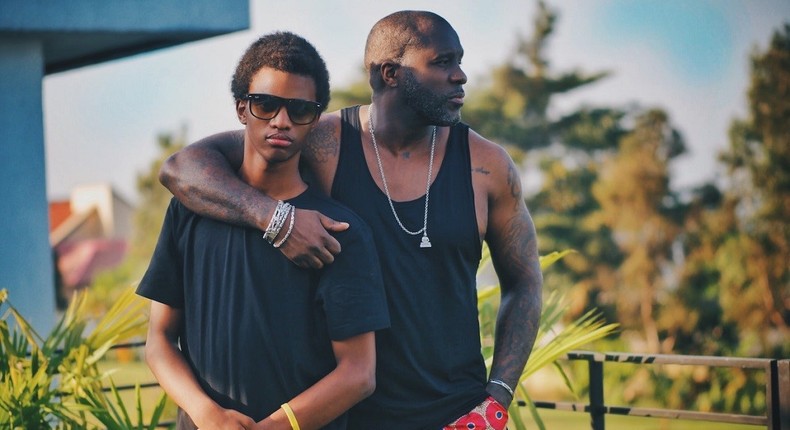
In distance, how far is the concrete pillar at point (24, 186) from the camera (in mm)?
5527

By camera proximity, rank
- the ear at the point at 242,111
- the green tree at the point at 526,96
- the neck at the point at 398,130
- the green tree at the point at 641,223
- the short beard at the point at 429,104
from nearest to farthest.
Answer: the ear at the point at 242,111, the short beard at the point at 429,104, the neck at the point at 398,130, the green tree at the point at 641,223, the green tree at the point at 526,96

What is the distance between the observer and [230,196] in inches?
98.5

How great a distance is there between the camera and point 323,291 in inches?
94.6

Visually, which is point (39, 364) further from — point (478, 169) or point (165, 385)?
point (478, 169)

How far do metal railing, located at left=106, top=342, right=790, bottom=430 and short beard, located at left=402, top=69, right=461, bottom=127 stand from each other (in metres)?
1.56

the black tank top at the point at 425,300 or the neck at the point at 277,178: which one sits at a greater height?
the neck at the point at 277,178

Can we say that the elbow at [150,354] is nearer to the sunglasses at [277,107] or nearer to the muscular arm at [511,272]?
the sunglasses at [277,107]

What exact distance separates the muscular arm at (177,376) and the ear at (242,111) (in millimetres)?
468

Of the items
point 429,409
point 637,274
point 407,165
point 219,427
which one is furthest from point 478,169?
point 637,274

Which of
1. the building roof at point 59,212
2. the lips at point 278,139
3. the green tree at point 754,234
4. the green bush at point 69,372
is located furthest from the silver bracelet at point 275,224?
the building roof at point 59,212

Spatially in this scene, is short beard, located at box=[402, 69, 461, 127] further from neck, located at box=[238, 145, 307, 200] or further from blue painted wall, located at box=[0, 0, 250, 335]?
blue painted wall, located at box=[0, 0, 250, 335]

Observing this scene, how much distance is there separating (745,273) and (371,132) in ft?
68.9

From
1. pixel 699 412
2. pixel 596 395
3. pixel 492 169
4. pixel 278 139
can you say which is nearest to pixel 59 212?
pixel 596 395

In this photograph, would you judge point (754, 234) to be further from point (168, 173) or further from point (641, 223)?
point (168, 173)
